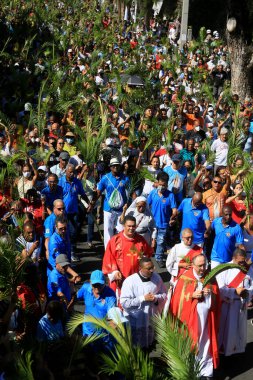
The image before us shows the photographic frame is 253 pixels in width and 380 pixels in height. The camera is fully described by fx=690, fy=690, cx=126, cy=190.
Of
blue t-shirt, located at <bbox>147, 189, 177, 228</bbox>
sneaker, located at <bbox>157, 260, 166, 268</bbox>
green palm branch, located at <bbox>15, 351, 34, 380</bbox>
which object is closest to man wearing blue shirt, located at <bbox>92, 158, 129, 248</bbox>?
blue t-shirt, located at <bbox>147, 189, 177, 228</bbox>

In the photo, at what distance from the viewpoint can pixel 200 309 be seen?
7.27 metres

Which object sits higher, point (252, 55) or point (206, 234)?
point (252, 55)

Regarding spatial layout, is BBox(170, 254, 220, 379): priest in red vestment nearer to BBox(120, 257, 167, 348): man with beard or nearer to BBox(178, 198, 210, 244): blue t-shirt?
BBox(120, 257, 167, 348): man with beard

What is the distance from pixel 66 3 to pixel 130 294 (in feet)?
87.8

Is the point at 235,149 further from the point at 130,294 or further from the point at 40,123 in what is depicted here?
the point at 130,294

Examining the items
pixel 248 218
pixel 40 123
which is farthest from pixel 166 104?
pixel 248 218

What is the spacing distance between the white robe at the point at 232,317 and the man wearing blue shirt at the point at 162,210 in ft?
9.24

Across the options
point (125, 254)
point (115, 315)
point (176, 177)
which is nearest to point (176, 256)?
point (125, 254)

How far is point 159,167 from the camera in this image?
1151 cm

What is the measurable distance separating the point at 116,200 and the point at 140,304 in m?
3.27

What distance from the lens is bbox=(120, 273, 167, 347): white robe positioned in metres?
7.23

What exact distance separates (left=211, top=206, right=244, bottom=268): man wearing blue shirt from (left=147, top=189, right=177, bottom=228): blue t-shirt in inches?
63.9

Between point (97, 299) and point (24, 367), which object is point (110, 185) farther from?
point (24, 367)

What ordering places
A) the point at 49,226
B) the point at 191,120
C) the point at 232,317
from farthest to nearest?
the point at 191,120 → the point at 49,226 → the point at 232,317
